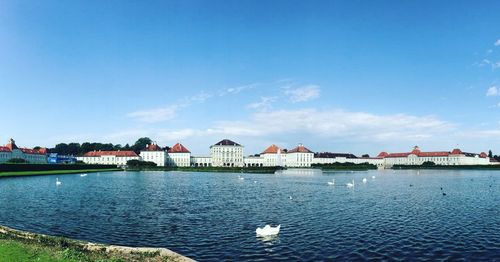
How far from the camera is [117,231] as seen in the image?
74.2ft

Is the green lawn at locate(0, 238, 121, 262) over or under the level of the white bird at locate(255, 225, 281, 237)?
over

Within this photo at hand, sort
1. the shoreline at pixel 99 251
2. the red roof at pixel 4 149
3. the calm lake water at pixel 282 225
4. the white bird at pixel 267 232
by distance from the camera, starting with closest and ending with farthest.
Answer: the shoreline at pixel 99 251 < the calm lake water at pixel 282 225 < the white bird at pixel 267 232 < the red roof at pixel 4 149

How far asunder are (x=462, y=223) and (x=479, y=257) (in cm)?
889

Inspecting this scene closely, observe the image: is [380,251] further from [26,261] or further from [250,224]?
[26,261]

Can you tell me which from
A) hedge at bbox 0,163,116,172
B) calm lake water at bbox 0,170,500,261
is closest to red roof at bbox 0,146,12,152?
hedge at bbox 0,163,116,172

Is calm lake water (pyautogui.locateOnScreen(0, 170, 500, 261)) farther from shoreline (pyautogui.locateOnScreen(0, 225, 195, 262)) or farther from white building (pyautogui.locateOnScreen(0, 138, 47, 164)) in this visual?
white building (pyautogui.locateOnScreen(0, 138, 47, 164))

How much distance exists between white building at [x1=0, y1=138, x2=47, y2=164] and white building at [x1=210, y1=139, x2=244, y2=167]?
80907mm

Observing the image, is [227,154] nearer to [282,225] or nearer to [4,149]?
[4,149]

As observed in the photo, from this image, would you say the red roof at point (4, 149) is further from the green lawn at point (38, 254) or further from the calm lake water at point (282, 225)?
the green lawn at point (38, 254)

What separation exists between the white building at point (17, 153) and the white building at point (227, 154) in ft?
265

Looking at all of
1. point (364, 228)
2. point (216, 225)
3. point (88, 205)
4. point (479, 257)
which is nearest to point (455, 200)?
point (364, 228)

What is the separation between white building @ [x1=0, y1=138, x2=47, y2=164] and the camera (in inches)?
6526

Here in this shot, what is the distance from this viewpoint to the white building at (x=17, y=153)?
16575cm

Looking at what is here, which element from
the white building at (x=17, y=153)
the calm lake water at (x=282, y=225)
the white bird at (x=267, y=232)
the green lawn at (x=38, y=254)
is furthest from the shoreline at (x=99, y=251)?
the white building at (x=17, y=153)
